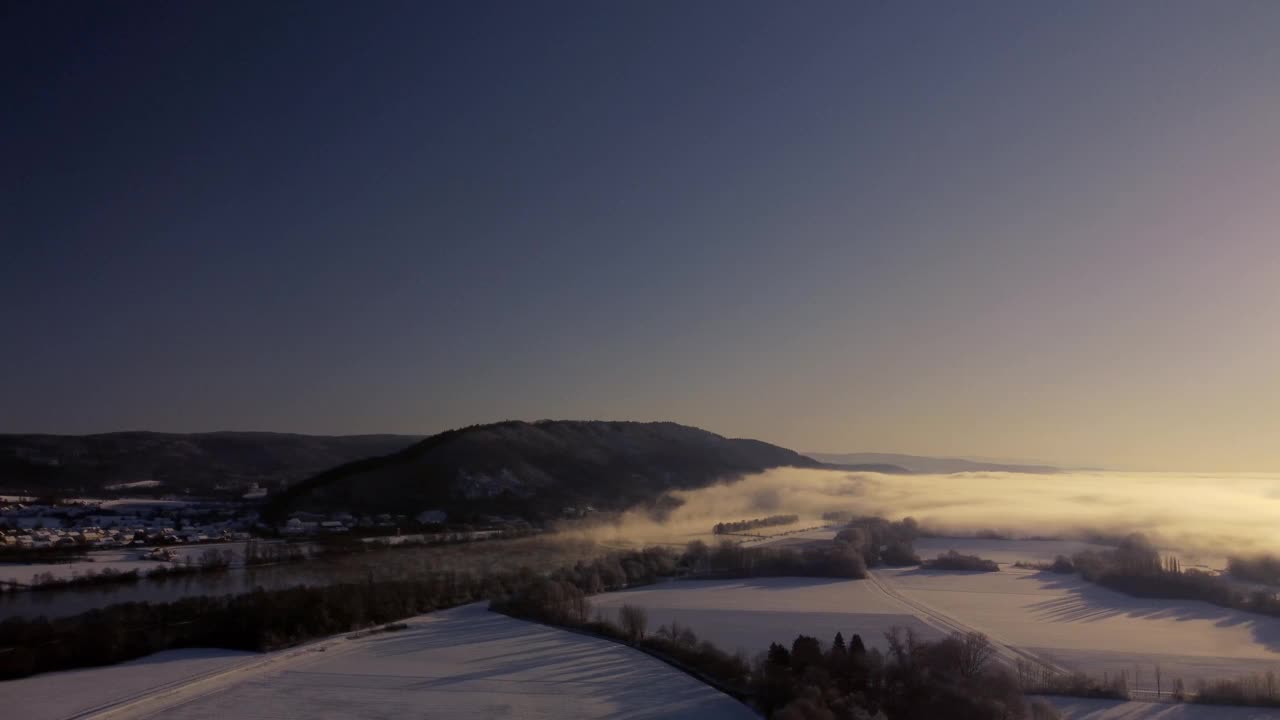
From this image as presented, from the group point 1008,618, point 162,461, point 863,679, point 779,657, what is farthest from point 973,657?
point 162,461

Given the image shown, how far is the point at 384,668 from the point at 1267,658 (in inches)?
1512

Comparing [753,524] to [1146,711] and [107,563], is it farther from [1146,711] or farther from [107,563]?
[1146,711]

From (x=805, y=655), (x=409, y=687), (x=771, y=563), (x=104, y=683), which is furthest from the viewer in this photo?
(x=771, y=563)

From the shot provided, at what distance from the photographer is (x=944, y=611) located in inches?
1994

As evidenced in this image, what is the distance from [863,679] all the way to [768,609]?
2147 cm

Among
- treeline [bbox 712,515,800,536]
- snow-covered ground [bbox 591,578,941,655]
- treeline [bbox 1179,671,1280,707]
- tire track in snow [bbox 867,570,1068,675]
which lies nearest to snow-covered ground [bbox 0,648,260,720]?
snow-covered ground [bbox 591,578,941,655]

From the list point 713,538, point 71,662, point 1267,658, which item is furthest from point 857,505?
point 71,662

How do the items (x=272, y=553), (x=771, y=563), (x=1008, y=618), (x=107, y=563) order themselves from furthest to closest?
(x=771, y=563) → (x=272, y=553) → (x=107, y=563) → (x=1008, y=618)

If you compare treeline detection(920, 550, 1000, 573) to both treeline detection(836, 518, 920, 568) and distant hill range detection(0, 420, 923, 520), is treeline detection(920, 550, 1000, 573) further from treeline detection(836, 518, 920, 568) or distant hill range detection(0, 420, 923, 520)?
distant hill range detection(0, 420, 923, 520)

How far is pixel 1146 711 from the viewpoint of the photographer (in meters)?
28.5

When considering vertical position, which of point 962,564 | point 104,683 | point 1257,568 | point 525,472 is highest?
point 525,472

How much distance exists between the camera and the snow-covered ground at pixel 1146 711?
27766 mm

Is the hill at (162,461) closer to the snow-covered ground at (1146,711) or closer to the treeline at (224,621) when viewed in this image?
the treeline at (224,621)

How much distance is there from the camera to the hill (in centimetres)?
9612
